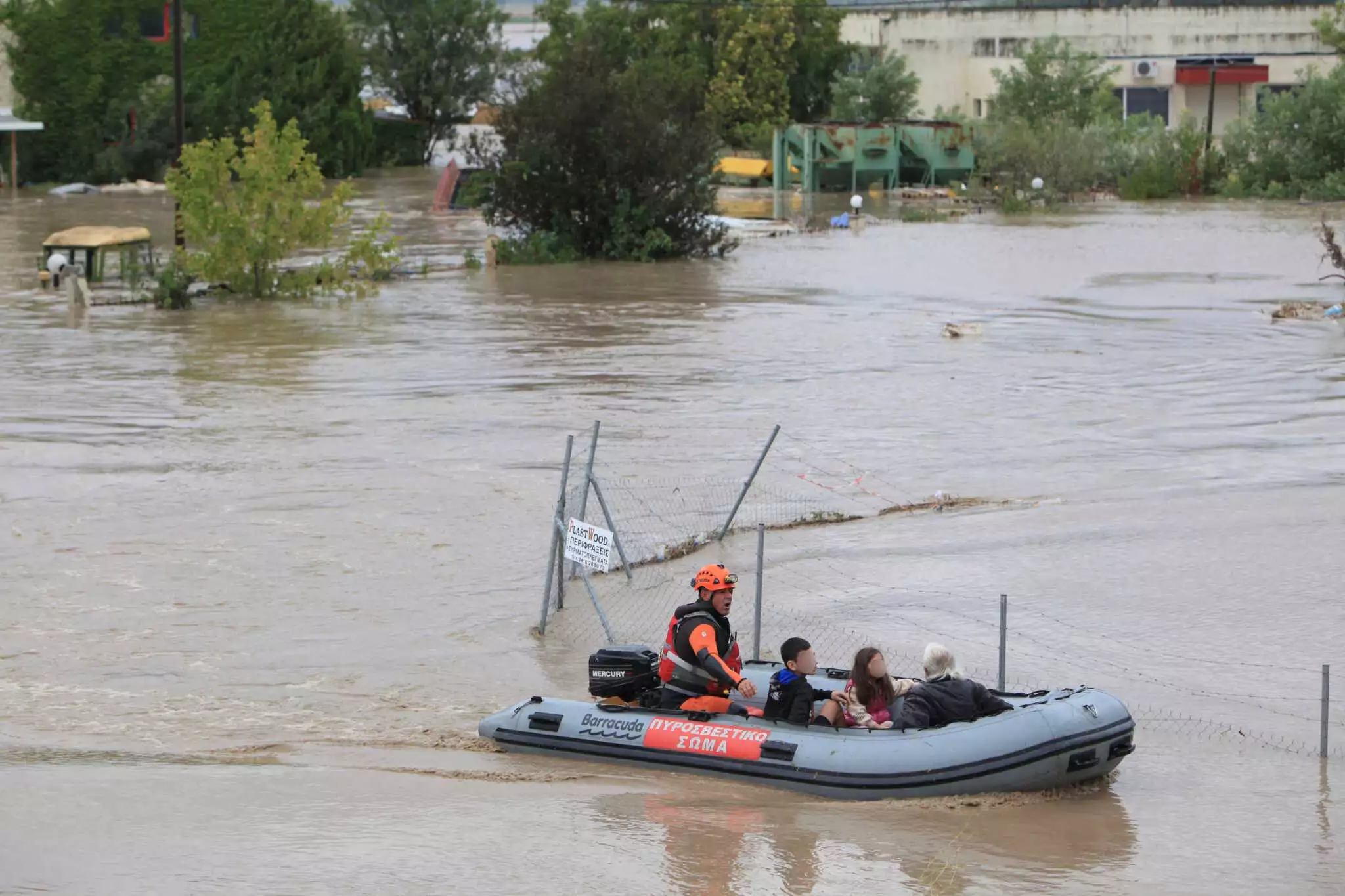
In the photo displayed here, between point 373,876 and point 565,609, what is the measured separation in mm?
5402

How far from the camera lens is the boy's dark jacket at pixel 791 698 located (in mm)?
10406

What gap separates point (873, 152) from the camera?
203 ft

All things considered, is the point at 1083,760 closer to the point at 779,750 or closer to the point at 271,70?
the point at 779,750

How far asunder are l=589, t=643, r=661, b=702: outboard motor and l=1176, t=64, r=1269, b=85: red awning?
215ft

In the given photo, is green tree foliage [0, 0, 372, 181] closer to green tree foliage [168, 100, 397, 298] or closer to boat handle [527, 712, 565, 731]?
green tree foliage [168, 100, 397, 298]

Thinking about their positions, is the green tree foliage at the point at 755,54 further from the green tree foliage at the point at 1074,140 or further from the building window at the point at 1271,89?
the building window at the point at 1271,89

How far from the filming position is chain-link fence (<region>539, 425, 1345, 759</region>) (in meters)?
12.1

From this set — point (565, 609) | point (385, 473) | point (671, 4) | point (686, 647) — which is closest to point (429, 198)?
point (671, 4)

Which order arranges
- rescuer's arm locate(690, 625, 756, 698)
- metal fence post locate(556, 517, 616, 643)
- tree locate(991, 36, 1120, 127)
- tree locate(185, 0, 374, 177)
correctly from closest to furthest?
rescuer's arm locate(690, 625, 756, 698), metal fence post locate(556, 517, 616, 643), tree locate(185, 0, 374, 177), tree locate(991, 36, 1120, 127)

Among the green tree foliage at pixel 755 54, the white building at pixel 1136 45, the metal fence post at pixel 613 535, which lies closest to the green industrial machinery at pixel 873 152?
the green tree foliage at pixel 755 54

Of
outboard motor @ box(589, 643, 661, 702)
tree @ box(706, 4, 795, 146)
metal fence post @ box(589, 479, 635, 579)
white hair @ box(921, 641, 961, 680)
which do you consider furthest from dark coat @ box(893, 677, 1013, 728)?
tree @ box(706, 4, 795, 146)

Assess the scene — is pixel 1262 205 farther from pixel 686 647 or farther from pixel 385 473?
pixel 686 647

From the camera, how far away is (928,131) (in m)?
61.8

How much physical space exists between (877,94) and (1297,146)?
1795 centimetres
